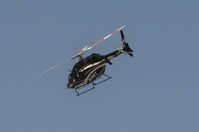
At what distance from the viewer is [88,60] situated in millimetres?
108625

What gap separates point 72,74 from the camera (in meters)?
112

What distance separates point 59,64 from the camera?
354 ft

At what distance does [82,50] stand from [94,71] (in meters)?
3.17

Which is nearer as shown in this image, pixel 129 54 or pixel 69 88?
pixel 129 54

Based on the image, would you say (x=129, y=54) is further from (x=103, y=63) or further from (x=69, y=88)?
(x=69, y=88)

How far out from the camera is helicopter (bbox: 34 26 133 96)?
10588 cm

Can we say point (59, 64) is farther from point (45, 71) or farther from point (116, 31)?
point (116, 31)

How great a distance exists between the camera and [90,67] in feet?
358

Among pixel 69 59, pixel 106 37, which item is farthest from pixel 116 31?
pixel 69 59

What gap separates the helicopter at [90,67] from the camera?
10588 cm

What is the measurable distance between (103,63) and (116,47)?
3152mm

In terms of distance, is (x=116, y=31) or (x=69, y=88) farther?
(x=69, y=88)

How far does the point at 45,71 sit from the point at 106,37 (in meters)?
9.10

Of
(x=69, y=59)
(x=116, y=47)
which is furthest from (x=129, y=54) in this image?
(x=69, y=59)
